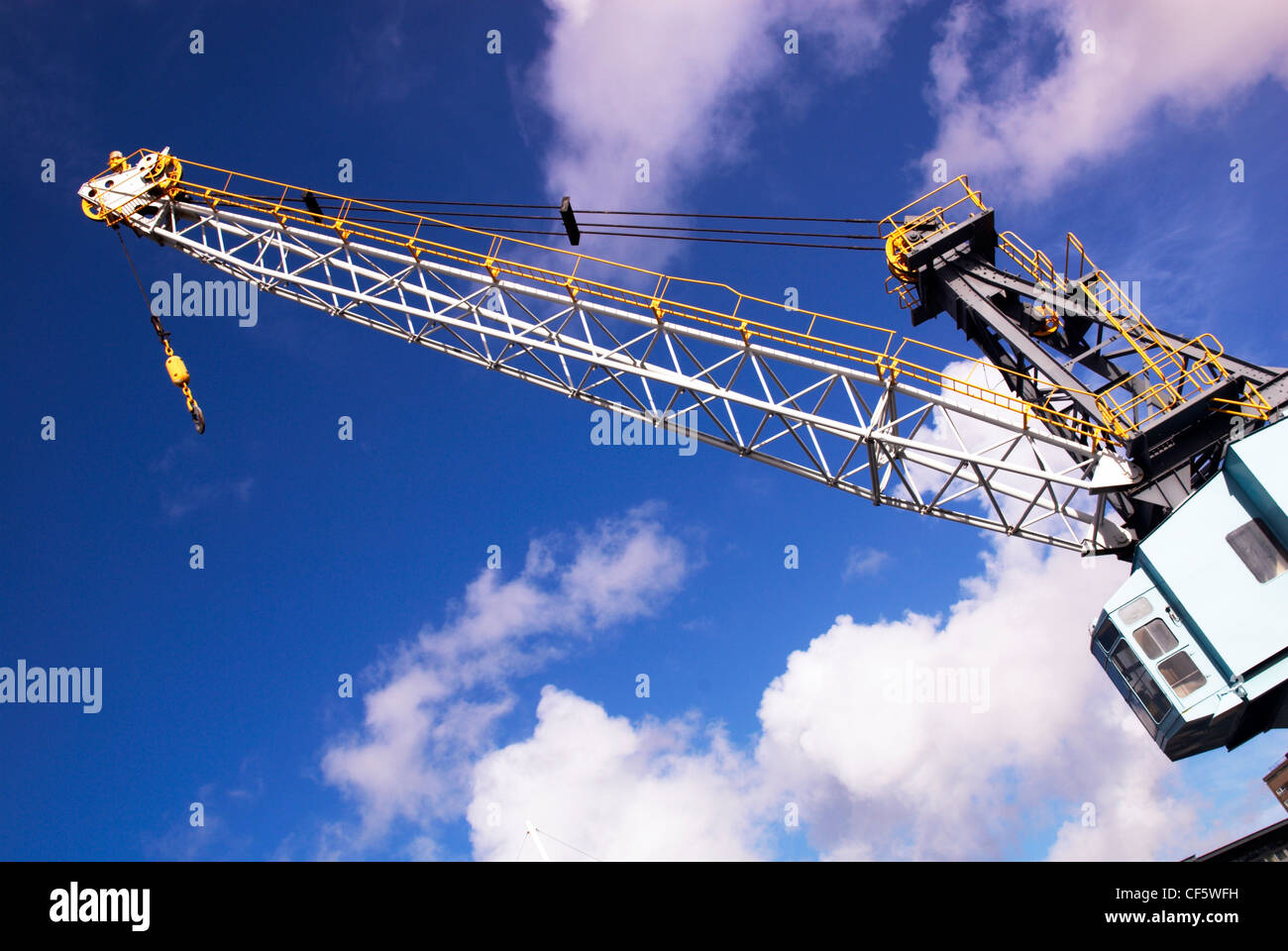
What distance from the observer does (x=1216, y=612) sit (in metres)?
18.2

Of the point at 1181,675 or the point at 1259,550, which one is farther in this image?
the point at 1181,675

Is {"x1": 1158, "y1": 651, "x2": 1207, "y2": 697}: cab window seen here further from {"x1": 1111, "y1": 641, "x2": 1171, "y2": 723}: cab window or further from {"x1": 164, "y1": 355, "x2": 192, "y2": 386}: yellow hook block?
{"x1": 164, "y1": 355, "x2": 192, "y2": 386}: yellow hook block

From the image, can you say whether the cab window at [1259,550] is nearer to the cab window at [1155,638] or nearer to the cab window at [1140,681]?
the cab window at [1155,638]

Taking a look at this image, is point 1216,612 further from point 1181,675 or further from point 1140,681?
point 1140,681

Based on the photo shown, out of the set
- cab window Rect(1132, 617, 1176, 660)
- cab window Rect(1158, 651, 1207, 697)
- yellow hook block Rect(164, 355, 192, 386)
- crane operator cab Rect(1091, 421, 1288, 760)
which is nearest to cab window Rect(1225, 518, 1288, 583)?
crane operator cab Rect(1091, 421, 1288, 760)

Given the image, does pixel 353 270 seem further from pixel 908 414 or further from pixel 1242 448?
pixel 1242 448

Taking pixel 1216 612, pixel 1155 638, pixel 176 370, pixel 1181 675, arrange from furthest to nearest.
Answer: pixel 176 370
pixel 1155 638
pixel 1181 675
pixel 1216 612

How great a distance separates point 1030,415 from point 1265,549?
5.55 metres

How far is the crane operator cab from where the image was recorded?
17.8 metres

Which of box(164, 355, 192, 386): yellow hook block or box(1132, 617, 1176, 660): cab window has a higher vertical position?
box(164, 355, 192, 386): yellow hook block

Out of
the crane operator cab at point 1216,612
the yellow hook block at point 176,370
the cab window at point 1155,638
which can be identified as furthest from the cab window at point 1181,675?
the yellow hook block at point 176,370

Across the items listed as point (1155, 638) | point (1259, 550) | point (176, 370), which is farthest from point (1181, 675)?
point (176, 370)

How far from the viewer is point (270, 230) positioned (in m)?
26.5
